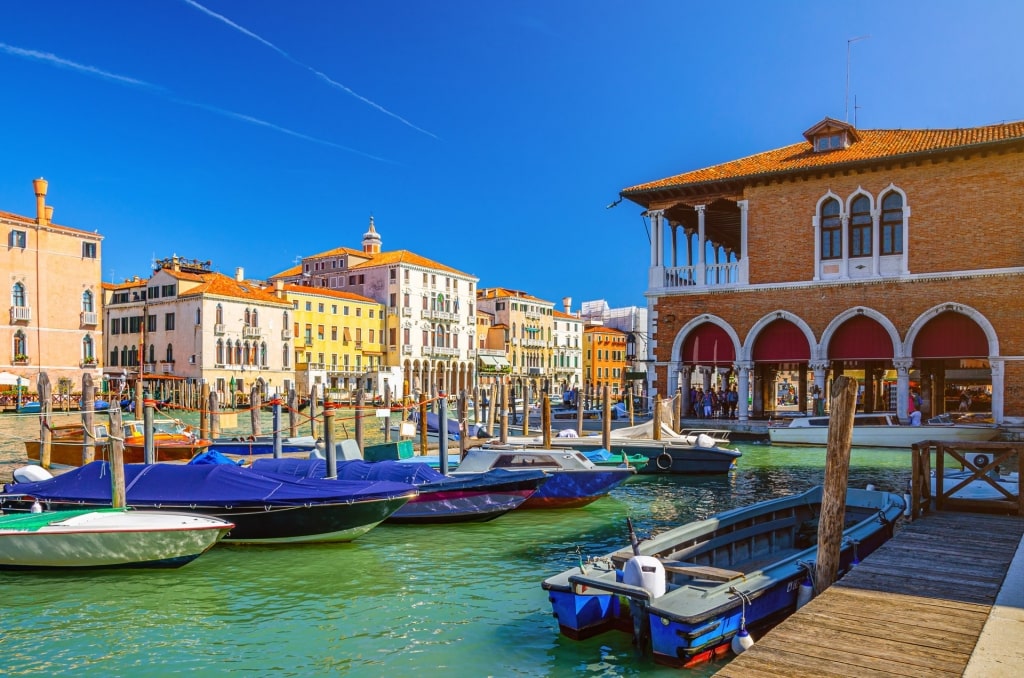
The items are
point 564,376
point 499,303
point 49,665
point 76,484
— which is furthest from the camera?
point 564,376

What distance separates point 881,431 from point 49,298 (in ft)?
141

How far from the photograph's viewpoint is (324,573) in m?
9.73

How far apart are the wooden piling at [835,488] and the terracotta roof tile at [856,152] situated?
58.9 feet

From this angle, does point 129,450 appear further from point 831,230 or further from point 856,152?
point 856,152

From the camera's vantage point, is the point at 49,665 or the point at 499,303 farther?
the point at 499,303

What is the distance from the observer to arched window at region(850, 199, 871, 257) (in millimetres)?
23656

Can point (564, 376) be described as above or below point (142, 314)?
below

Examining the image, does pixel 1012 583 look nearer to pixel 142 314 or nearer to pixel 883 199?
pixel 883 199

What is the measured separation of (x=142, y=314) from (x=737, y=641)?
57.7 meters

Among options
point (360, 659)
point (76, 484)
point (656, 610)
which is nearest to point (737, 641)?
point (656, 610)

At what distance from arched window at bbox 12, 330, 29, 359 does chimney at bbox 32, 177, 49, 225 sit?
20.7 ft

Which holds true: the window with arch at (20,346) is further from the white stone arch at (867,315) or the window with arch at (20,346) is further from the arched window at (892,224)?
the arched window at (892,224)

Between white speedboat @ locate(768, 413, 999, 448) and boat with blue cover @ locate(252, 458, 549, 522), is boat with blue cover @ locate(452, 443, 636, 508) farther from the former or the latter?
white speedboat @ locate(768, 413, 999, 448)

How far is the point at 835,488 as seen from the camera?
23.2 feet
